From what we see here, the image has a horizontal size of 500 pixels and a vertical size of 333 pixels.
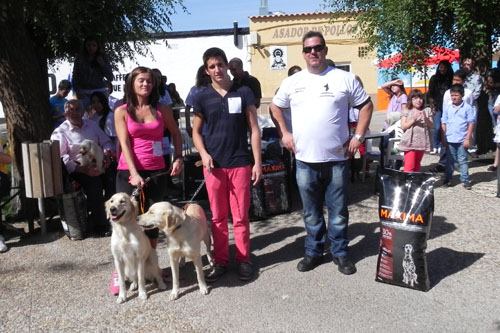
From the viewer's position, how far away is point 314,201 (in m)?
4.43

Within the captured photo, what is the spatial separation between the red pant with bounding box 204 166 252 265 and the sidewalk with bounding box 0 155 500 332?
0.26 meters

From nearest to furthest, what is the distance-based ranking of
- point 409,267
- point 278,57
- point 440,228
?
point 409,267, point 440,228, point 278,57

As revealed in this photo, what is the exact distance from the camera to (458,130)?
7.26m

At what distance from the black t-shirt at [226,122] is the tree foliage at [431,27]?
5.46 meters

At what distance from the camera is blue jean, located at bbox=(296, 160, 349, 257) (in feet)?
14.1

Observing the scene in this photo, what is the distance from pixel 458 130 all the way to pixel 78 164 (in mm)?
5299

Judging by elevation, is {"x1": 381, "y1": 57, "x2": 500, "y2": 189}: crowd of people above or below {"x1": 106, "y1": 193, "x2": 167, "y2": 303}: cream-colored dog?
above

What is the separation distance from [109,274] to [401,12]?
6.66 metres

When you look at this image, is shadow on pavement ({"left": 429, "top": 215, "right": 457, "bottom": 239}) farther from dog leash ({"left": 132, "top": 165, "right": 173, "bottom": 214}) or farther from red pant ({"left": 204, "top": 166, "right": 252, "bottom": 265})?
dog leash ({"left": 132, "top": 165, "right": 173, "bottom": 214})

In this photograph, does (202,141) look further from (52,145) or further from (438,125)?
(438,125)

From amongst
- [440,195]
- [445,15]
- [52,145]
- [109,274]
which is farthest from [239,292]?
[445,15]

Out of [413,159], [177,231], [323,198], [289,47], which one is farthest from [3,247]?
[289,47]

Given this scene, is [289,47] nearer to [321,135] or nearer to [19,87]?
[19,87]

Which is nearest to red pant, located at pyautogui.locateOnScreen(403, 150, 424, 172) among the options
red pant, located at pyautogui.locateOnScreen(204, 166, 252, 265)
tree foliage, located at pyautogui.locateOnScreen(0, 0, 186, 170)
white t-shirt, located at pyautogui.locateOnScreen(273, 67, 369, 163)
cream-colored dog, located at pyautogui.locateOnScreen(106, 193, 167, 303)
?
white t-shirt, located at pyautogui.locateOnScreen(273, 67, 369, 163)
